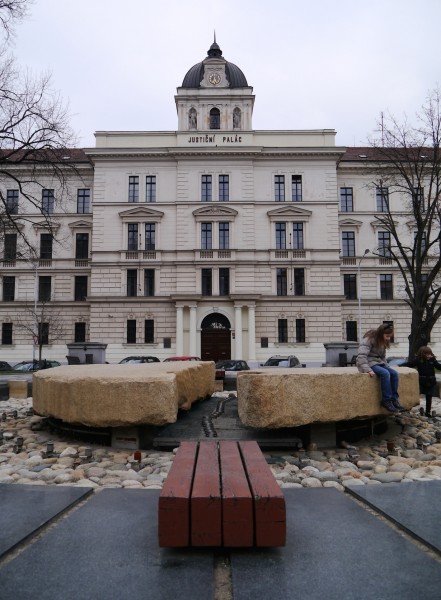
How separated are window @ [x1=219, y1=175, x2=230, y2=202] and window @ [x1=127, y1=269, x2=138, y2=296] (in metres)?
9.14

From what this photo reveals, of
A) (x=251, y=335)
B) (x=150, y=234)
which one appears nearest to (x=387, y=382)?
(x=251, y=335)

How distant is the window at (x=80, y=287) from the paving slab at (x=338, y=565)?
3805 cm

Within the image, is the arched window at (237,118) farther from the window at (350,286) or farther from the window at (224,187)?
the window at (350,286)

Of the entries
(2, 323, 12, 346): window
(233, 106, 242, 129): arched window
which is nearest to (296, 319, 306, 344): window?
(233, 106, 242, 129): arched window

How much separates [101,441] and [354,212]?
37563 millimetres

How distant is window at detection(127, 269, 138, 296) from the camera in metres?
37.3

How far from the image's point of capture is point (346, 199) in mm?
41125

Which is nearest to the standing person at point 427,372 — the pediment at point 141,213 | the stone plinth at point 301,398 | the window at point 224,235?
the stone plinth at point 301,398

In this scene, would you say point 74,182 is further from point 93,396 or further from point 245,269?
point 93,396

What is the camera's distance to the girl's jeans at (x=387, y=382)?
6605 millimetres

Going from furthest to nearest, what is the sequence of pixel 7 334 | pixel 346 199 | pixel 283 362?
1. pixel 346 199
2. pixel 7 334
3. pixel 283 362

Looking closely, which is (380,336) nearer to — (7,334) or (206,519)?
(206,519)

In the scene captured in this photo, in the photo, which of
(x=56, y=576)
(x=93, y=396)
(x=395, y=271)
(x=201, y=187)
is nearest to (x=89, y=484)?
(x=93, y=396)

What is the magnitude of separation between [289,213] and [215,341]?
11.9m
